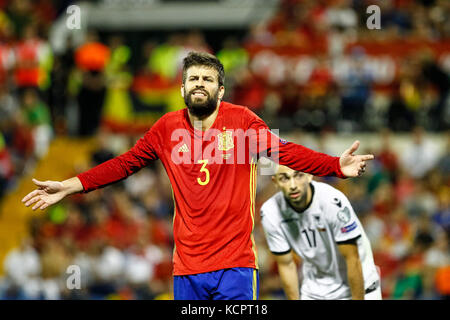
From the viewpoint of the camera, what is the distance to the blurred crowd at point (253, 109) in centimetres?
1117

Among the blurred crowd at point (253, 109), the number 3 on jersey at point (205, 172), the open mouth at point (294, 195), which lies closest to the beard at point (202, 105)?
the number 3 on jersey at point (205, 172)

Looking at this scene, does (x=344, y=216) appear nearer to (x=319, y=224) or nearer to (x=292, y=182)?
(x=319, y=224)

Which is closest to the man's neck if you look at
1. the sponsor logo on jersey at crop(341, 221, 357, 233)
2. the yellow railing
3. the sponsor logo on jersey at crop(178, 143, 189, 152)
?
the sponsor logo on jersey at crop(178, 143, 189, 152)

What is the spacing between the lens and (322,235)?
605cm

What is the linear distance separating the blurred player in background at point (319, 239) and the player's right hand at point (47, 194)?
1.69 m

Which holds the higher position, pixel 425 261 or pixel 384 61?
pixel 384 61

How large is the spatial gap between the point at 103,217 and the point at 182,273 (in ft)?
24.9

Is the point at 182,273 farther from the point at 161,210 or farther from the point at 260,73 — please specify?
the point at 260,73

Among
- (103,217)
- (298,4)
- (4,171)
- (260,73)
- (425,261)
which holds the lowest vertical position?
(425,261)

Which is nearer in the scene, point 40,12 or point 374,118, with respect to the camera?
point 374,118

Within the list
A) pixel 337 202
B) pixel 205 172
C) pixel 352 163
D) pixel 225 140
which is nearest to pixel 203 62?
pixel 225 140

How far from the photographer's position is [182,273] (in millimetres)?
4859
